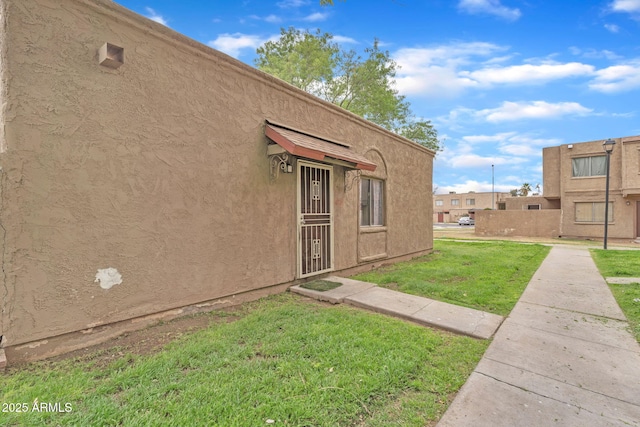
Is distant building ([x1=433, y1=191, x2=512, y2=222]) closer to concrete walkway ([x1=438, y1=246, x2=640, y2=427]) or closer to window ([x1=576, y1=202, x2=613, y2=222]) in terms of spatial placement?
window ([x1=576, y1=202, x2=613, y2=222])

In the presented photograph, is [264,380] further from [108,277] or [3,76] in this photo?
[3,76]

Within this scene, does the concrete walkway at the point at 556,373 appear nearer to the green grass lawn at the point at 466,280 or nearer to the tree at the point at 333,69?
the green grass lawn at the point at 466,280

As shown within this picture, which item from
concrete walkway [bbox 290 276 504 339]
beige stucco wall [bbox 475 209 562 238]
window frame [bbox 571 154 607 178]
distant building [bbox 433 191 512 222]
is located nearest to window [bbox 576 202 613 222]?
beige stucco wall [bbox 475 209 562 238]

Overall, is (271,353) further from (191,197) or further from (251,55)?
(251,55)

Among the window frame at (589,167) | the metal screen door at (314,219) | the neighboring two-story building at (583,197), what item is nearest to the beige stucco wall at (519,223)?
the neighboring two-story building at (583,197)

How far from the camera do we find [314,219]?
19.9 ft

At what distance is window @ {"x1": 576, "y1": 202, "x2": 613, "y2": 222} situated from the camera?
744 inches

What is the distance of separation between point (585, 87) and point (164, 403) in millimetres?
15987

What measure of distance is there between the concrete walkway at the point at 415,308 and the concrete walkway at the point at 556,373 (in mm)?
246

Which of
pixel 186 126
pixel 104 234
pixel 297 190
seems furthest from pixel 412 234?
pixel 104 234

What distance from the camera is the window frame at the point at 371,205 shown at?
7751 millimetres

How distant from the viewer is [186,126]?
3.95m

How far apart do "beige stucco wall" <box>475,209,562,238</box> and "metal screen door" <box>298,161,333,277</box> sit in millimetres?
21210

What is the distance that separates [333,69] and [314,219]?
51.6 ft
